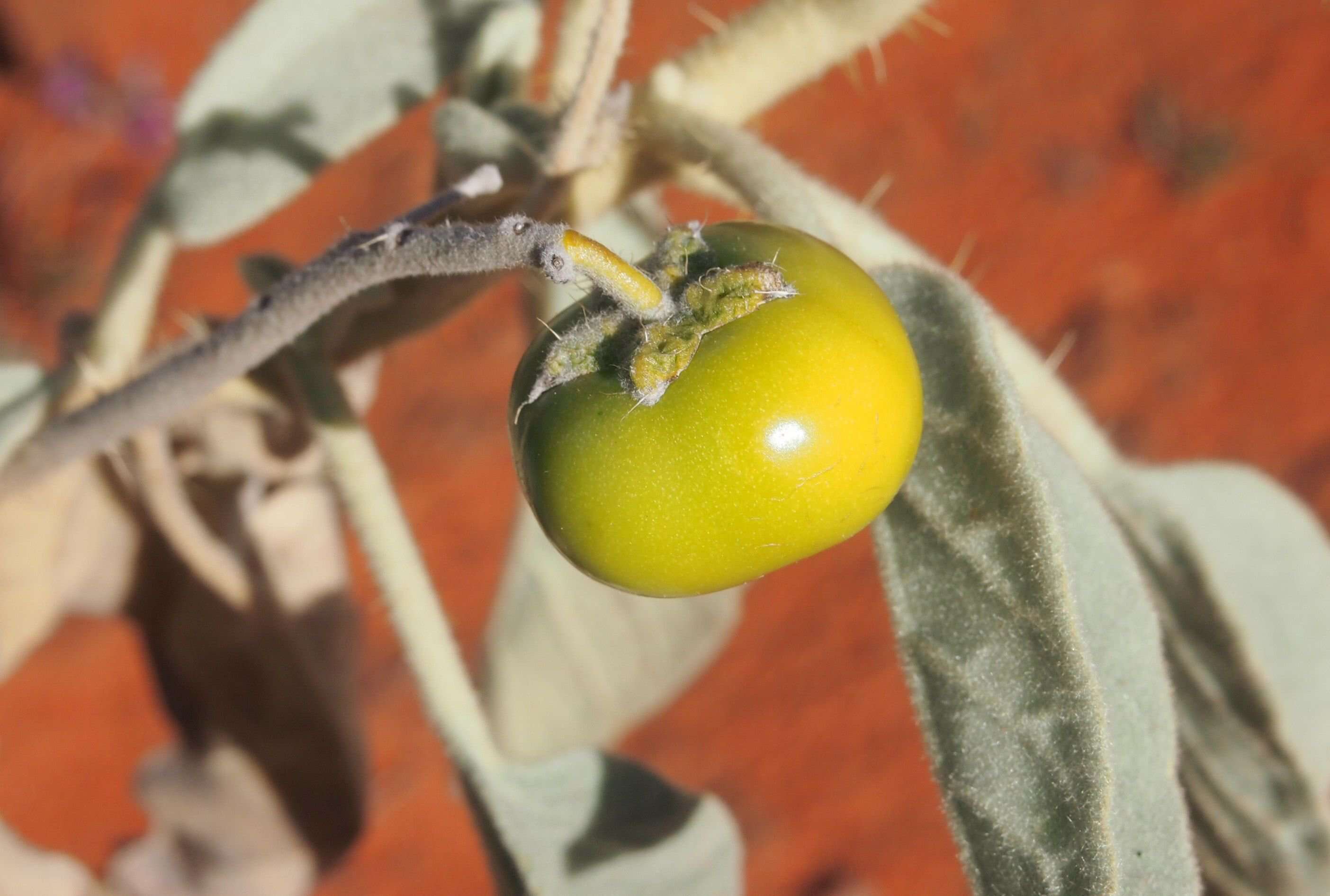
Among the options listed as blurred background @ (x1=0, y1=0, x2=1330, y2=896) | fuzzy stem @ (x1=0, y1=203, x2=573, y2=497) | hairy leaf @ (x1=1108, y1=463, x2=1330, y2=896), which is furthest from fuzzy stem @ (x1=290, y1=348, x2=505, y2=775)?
blurred background @ (x1=0, y1=0, x2=1330, y2=896)

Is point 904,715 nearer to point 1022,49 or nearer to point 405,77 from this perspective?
point 1022,49

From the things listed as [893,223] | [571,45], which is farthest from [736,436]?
[893,223]

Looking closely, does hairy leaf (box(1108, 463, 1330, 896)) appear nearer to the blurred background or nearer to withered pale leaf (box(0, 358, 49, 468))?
withered pale leaf (box(0, 358, 49, 468))

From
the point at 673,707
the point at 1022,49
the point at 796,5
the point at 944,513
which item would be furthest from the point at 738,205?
the point at 1022,49

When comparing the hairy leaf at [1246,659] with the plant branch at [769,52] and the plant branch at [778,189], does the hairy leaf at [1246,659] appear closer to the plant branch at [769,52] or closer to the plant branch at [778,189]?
the plant branch at [778,189]

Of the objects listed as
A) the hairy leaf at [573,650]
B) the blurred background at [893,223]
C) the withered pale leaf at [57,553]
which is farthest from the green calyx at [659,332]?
the blurred background at [893,223]

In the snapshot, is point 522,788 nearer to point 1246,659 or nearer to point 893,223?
point 1246,659
